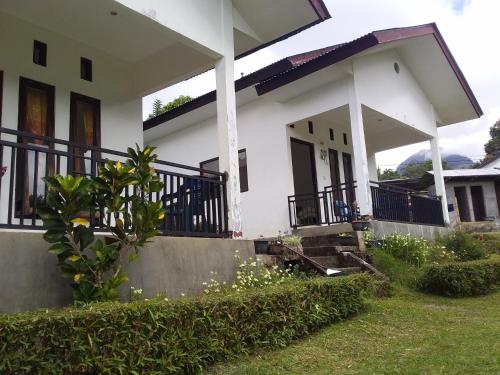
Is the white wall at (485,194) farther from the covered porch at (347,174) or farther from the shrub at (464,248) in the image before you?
the shrub at (464,248)

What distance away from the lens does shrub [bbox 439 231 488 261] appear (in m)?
9.94

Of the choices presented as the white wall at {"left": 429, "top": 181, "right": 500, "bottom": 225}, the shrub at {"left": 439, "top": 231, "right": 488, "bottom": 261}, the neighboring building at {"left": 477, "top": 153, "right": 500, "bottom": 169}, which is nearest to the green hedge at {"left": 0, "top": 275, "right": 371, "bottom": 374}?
the shrub at {"left": 439, "top": 231, "right": 488, "bottom": 261}

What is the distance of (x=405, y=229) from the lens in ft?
38.3

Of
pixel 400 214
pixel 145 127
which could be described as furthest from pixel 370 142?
pixel 145 127

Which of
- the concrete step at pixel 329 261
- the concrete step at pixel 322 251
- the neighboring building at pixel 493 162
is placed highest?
the neighboring building at pixel 493 162

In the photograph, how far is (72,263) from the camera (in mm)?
4641

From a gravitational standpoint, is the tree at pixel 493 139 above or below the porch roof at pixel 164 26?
above

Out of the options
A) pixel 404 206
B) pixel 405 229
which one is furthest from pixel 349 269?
pixel 404 206

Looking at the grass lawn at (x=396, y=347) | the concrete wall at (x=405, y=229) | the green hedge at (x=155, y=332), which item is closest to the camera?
the green hedge at (x=155, y=332)

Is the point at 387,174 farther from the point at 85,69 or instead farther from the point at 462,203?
the point at 85,69

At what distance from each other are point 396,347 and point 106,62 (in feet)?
21.5

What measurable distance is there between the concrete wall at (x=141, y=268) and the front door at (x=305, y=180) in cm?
509

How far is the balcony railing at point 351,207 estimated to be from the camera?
36.6ft

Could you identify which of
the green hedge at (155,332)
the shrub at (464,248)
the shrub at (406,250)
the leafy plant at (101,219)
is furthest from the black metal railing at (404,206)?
the leafy plant at (101,219)
